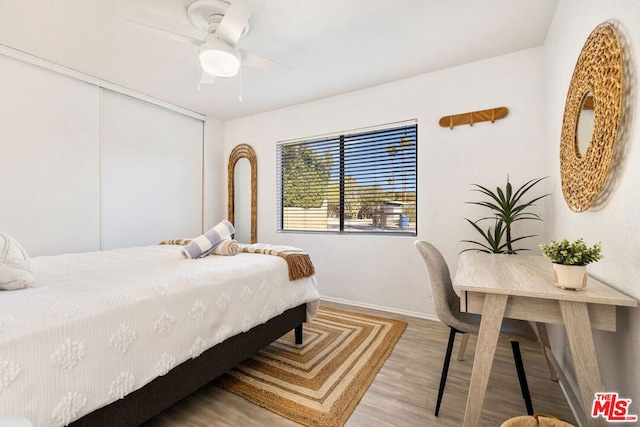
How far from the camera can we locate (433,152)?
2.89 metres

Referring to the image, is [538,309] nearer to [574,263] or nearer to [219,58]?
[574,263]

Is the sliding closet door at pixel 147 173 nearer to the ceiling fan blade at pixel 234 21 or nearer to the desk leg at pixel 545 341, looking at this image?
the ceiling fan blade at pixel 234 21

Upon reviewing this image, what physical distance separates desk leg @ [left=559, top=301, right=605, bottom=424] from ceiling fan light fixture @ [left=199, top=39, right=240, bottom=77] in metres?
2.17

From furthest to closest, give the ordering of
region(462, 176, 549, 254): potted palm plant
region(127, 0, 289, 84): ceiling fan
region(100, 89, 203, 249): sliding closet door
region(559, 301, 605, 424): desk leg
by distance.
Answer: region(100, 89, 203, 249): sliding closet door, region(462, 176, 549, 254): potted palm plant, region(127, 0, 289, 84): ceiling fan, region(559, 301, 605, 424): desk leg

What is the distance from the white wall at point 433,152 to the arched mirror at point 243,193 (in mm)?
730

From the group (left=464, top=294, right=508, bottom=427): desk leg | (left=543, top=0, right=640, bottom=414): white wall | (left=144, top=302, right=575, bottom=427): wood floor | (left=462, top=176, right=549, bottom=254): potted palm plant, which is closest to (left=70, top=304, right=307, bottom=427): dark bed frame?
(left=144, top=302, right=575, bottom=427): wood floor

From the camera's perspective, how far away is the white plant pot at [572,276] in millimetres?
1016

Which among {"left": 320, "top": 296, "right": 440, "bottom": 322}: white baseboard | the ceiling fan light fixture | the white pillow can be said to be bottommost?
{"left": 320, "top": 296, "right": 440, "bottom": 322}: white baseboard

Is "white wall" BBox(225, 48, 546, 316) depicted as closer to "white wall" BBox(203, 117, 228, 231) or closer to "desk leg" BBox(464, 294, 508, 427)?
"white wall" BBox(203, 117, 228, 231)

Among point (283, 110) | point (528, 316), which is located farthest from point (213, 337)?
point (283, 110)

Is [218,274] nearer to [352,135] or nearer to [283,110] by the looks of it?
[352,135]

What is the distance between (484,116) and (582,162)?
4.61ft

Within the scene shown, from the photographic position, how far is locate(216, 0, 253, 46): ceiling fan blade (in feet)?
5.29

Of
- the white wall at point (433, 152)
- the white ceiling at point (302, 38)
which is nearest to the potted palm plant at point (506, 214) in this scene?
the white wall at point (433, 152)
